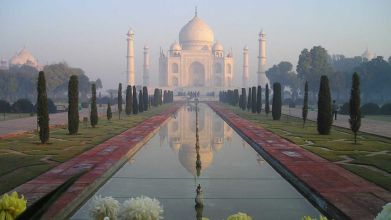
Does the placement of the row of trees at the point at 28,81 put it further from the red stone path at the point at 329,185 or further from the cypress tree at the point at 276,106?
the red stone path at the point at 329,185

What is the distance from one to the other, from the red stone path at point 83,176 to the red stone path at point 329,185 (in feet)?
9.12

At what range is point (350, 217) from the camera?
4.41m

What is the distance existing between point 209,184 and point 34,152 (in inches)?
175

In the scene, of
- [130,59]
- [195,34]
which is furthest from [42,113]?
[195,34]

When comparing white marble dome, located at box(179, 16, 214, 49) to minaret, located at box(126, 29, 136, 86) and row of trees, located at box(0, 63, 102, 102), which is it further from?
row of trees, located at box(0, 63, 102, 102)

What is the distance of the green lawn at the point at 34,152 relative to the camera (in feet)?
21.4

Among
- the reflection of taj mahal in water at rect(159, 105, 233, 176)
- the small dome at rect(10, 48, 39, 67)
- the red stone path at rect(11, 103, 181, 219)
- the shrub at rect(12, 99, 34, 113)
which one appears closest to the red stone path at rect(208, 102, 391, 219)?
the reflection of taj mahal in water at rect(159, 105, 233, 176)

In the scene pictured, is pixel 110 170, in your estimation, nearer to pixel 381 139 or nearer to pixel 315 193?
pixel 315 193

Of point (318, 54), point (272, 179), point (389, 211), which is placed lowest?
point (272, 179)

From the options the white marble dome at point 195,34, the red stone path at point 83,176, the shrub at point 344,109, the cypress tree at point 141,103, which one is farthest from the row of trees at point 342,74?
the red stone path at point 83,176

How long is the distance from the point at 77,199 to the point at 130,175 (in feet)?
6.39

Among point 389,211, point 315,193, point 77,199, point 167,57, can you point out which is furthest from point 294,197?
point 167,57

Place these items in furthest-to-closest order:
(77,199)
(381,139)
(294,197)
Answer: (381,139), (294,197), (77,199)

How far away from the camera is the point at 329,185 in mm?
5938
